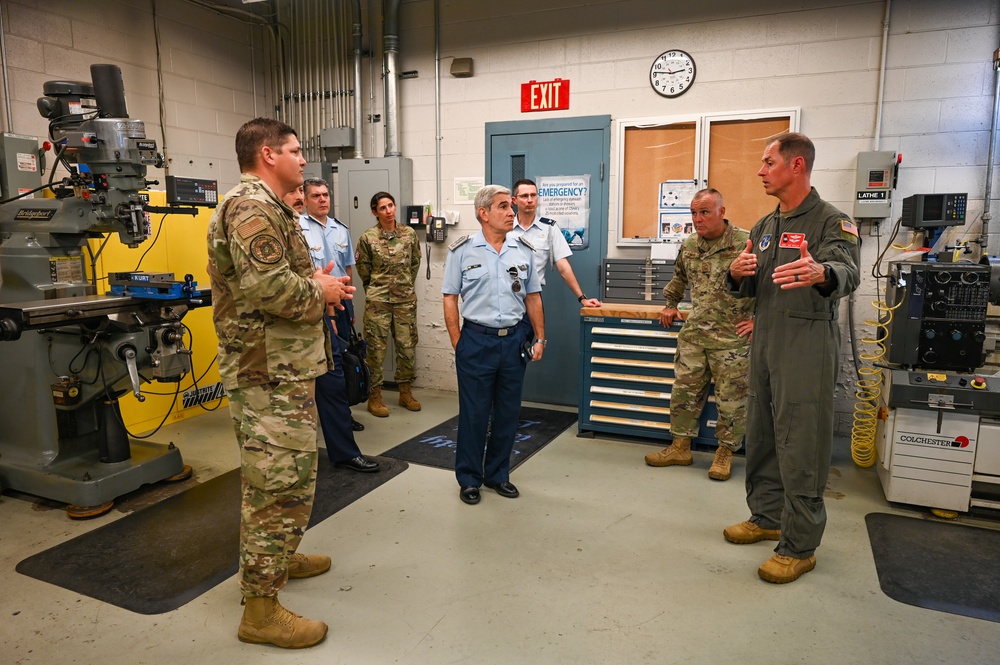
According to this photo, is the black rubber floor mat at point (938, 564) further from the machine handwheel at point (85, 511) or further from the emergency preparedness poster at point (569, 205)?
the machine handwheel at point (85, 511)

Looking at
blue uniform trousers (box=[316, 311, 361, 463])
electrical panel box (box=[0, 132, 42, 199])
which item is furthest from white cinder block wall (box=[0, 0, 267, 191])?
blue uniform trousers (box=[316, 311, 361, 463])

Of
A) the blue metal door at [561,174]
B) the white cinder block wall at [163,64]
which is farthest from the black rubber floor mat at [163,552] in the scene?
the white cinder block wall at [163,64]

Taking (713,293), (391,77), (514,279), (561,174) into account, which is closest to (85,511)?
(514,279)

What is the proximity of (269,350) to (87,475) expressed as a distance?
1.90 m

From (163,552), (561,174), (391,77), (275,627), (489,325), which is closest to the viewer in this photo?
(275,627)

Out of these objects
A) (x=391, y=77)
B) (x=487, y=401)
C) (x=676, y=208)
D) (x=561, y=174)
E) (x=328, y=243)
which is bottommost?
(x=487, y=401)

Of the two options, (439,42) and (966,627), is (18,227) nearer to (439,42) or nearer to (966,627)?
(439,42)

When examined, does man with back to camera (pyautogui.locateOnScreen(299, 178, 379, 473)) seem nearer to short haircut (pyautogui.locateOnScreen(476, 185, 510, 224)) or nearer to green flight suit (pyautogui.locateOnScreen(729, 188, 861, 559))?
short haircut (pyautogui.locateOnScreen(476, 185, 510, 224))

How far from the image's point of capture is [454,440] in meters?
4.25

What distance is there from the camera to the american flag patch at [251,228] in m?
1.92

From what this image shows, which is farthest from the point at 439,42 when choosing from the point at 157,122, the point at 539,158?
the point at 157,122

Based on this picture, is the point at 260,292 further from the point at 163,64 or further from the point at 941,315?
the point at 163,64

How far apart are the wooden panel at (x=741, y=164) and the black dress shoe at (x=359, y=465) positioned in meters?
2.92

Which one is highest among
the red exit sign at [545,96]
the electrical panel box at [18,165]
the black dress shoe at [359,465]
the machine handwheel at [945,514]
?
the red exit sign at [545,96]
